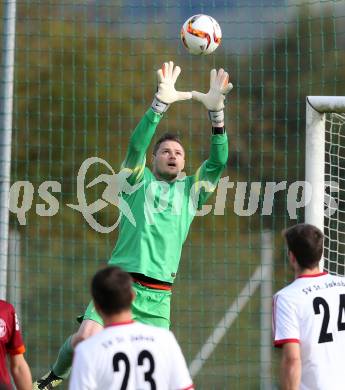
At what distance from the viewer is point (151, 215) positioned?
707 centimetres

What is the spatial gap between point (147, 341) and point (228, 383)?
6.20m

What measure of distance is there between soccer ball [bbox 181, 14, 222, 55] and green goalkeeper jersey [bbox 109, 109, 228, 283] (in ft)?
2.24

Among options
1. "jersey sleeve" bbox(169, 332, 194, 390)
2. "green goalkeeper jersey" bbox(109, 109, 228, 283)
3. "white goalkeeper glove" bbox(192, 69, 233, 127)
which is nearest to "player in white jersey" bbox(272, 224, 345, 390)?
"jersey sleeve" bbox(169, 332, 194, 390)

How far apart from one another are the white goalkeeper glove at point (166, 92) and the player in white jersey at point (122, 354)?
8.75 feet

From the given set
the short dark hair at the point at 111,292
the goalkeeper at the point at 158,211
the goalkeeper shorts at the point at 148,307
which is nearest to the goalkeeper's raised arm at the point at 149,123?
the goalkeeper at the point at 158,211

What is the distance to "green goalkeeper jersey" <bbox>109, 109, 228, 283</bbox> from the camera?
22.9ft

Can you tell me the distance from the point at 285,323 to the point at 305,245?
1.30 ft

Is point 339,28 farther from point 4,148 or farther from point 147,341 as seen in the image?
point 147,341

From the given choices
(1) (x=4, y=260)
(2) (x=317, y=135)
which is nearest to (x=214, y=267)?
(1) (x=4, y=260)

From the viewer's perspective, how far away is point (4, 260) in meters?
8.55

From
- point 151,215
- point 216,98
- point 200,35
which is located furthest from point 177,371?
point 200,35

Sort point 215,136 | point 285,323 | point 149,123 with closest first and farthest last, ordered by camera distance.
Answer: point 285,323, point 149,123, point 215,136

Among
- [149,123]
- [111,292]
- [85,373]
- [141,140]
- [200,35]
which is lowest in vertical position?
[85,373]

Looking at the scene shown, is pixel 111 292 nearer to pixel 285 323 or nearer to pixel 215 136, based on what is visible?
pixel 285 323
